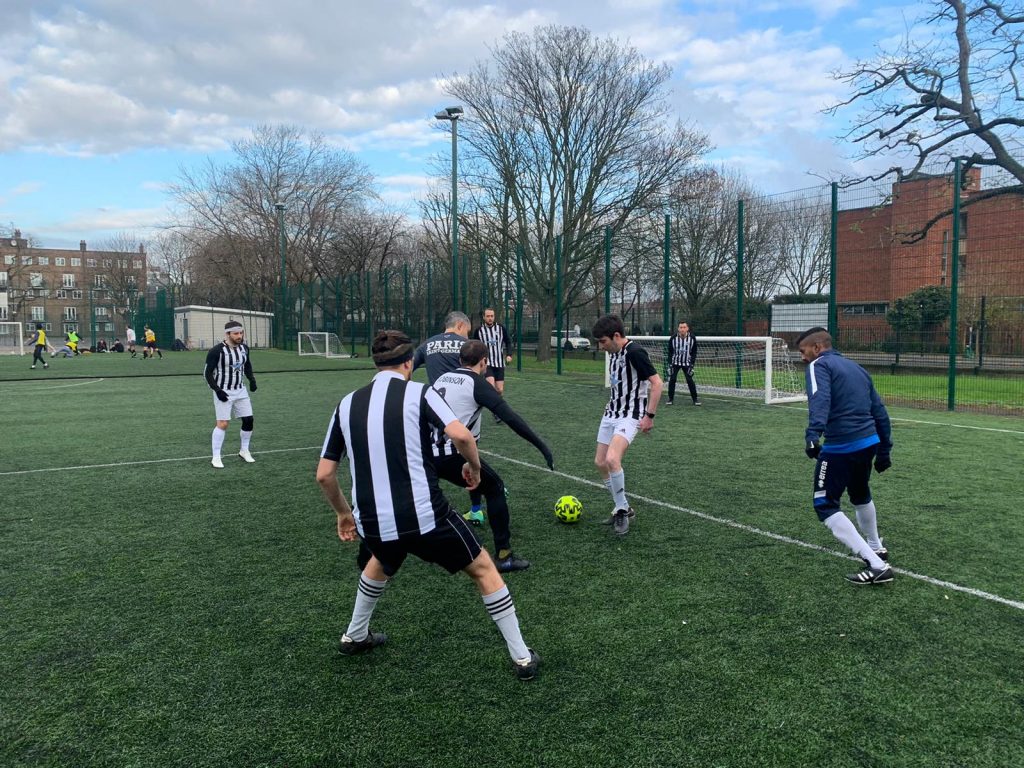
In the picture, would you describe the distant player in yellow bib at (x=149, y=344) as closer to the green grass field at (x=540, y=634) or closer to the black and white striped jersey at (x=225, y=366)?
the black and white striped jersey at (x=225, y=366)

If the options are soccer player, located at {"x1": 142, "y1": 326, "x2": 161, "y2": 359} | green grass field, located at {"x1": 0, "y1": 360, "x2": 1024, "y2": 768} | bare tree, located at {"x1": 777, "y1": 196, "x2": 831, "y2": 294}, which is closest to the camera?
green grass field, located at {"x1": 0, "y1": 360, "x2": 1024, "y2": 768}

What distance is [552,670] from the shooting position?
11.9 feet

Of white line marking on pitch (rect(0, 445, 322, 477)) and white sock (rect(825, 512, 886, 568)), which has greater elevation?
white sock (rect(825, 512, 886, 568))

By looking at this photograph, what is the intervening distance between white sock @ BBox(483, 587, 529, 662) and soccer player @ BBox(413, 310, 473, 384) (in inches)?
131

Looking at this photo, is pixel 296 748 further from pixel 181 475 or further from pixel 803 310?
pixel 803 310

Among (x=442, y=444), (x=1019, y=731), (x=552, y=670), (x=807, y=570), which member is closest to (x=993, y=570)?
(x=807, y=570)

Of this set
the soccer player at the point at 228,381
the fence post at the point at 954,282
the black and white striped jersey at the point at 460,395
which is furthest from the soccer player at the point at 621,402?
the fence post at the point at 954,282

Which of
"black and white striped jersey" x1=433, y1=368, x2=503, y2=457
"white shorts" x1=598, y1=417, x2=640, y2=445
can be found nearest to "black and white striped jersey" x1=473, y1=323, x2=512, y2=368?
"white shorts" x1=598, y1=417, x2=640, y2=445

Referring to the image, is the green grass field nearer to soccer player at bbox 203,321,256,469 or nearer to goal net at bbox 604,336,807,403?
soccer player at bbox 203,321,256,469

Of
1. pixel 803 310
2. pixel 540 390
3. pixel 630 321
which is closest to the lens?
pixel 803 310

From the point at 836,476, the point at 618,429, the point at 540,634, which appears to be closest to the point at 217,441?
the point at 618,429

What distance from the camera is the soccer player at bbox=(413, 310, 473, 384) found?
661 cm

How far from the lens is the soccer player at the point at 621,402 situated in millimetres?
5934

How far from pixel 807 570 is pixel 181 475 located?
6.90 metres
